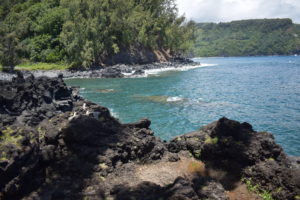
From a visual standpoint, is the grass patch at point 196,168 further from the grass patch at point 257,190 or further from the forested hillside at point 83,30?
the forested hillside at point 83,30

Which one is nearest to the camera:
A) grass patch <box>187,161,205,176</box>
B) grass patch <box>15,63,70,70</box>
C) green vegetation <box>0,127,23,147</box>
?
green vegetation <box>0,127,23,147</box>

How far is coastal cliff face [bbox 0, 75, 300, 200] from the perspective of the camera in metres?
7.91

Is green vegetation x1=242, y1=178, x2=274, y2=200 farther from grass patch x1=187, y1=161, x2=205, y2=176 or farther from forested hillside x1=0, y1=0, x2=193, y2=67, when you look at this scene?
forested hillside x1=0, y1=0, x2=193, y2=67

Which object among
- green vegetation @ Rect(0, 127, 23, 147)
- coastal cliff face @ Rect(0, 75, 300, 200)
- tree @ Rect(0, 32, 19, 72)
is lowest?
coastal cliff face @ Rect(0, 75, 300, 200)

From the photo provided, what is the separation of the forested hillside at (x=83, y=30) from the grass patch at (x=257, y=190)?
6052cm

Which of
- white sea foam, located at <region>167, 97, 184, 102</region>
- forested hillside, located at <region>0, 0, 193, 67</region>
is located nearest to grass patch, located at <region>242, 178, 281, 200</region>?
white sea foam, located at <region>167, 97, 184, 102</region>

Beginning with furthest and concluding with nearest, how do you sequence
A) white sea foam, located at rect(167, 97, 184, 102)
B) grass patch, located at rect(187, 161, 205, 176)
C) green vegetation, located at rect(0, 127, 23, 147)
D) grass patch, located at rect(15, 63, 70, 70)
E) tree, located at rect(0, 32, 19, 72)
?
grass patch, located at rect(15, 63, 70, 70) → tree, located at rect(0, 32, 19, 72) → white sea foam, located at rect(167, 97, 184, 102) → grass patch, located at rect(187, 161, 205, 176) → green vegetation, located at rect(0, 127, 23, 147)

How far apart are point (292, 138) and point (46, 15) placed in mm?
80732

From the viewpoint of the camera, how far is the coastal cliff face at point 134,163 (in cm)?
791

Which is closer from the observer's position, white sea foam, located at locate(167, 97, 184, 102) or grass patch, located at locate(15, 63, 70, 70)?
white sea foam, located at locate(167, 97, 184, 102)

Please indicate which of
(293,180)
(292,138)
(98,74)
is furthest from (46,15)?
(293,180)

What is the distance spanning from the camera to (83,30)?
217ft

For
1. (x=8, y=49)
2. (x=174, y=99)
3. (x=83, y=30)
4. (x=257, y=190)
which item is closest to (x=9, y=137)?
(x=257, y=190)

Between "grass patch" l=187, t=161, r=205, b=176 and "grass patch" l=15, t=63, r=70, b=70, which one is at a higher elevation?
"grass patch" l=15, t=63, r=70, b=70
